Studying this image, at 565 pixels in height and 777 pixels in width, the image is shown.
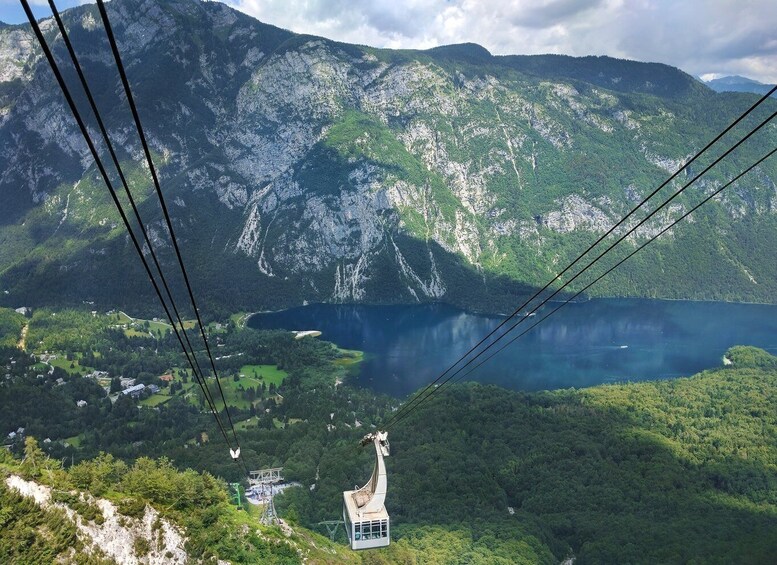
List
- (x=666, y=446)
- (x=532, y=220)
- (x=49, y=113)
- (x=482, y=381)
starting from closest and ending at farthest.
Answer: (x=666, y=446)
(x=482, y=381)
(x=49, y=113)
(x=532, y=220)

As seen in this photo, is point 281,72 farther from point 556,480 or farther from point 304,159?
point 556,480

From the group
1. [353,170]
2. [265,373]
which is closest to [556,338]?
[265,373]

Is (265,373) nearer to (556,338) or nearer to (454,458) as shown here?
(454,458)

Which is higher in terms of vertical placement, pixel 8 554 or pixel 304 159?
pixel 304 159

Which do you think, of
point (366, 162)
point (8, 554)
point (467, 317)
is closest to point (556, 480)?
point (8, 554)

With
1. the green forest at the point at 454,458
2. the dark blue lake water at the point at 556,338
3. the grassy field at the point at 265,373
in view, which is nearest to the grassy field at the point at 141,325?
the green forest at the point at 454,458

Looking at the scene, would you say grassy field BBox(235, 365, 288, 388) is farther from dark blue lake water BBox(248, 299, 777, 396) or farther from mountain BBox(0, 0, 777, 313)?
mountain BBox(0, 0, 777, 313)
